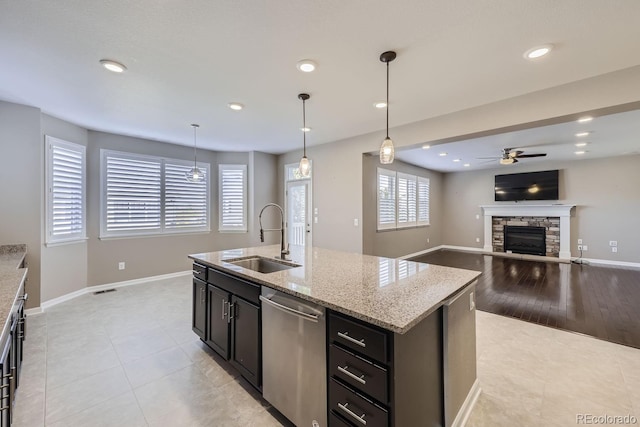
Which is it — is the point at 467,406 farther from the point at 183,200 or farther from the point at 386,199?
the point at 183,200

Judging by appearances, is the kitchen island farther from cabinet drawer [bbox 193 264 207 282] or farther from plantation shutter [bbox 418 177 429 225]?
plantation shutter [bbox 418 177 429 225]

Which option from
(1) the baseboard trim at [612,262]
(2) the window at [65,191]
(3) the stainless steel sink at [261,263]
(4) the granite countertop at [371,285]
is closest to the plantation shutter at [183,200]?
(2) the window at [65,191]

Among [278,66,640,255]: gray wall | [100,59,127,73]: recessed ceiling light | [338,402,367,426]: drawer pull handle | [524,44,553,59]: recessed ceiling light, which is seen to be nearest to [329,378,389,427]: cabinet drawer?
[338,402,367,426]: drawer pull handle

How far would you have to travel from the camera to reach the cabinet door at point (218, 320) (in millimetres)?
2293

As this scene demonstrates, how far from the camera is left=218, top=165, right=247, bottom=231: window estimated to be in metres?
5.95

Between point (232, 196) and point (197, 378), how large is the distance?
166 inches

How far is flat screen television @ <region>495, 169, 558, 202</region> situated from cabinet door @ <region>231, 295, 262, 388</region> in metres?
8.41

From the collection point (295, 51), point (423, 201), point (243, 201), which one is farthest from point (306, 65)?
point (423, 201)

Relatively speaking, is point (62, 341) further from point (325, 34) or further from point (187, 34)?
point (325, 34)

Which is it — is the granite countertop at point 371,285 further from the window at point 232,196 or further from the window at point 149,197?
the window at point 232,196

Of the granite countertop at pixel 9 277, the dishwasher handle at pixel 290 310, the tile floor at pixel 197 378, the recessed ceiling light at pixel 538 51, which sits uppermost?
the recessed ceiling light at pixel 538 51

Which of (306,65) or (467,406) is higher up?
(306,65)

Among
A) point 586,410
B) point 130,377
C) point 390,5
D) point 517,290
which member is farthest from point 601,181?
point 130,377

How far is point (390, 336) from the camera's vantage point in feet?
3.97
